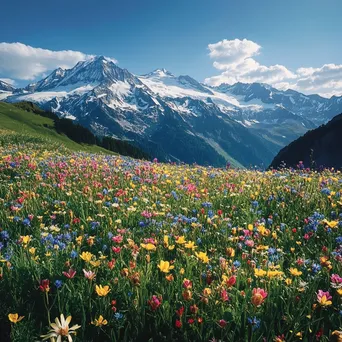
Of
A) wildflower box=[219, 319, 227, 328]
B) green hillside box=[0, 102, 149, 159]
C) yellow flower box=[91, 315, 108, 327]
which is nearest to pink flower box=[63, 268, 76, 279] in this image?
yellow flower box=[91, 315, 108, 327]

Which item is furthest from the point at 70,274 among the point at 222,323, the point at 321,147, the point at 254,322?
the point at 321,147

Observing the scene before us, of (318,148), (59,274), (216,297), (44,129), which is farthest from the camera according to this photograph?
(44,129)

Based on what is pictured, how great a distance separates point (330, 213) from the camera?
19.0ft

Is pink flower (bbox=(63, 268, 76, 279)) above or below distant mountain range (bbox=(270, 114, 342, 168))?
below

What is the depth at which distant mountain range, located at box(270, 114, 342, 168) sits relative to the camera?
90.8 m

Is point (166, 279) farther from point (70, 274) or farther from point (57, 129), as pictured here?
point (57, 129)

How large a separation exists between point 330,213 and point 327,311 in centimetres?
310

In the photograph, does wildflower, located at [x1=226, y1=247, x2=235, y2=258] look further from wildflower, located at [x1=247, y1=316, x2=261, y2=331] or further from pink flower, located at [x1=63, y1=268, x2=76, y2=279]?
pink flower, located at [x1=63, y1=268, x2=76, y2=279]

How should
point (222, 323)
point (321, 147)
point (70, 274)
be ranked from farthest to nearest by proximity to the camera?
point (321, 147)
point (70, 274)
point (222, 323)

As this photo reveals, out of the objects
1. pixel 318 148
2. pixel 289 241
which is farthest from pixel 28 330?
pixel 318 148

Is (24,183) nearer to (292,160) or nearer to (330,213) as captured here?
(330,213)

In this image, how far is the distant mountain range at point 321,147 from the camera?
3573 inches

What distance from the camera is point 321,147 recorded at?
9744 centimetres

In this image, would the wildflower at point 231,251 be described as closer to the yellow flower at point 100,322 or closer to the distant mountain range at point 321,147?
the yellow flower at point 100,322
